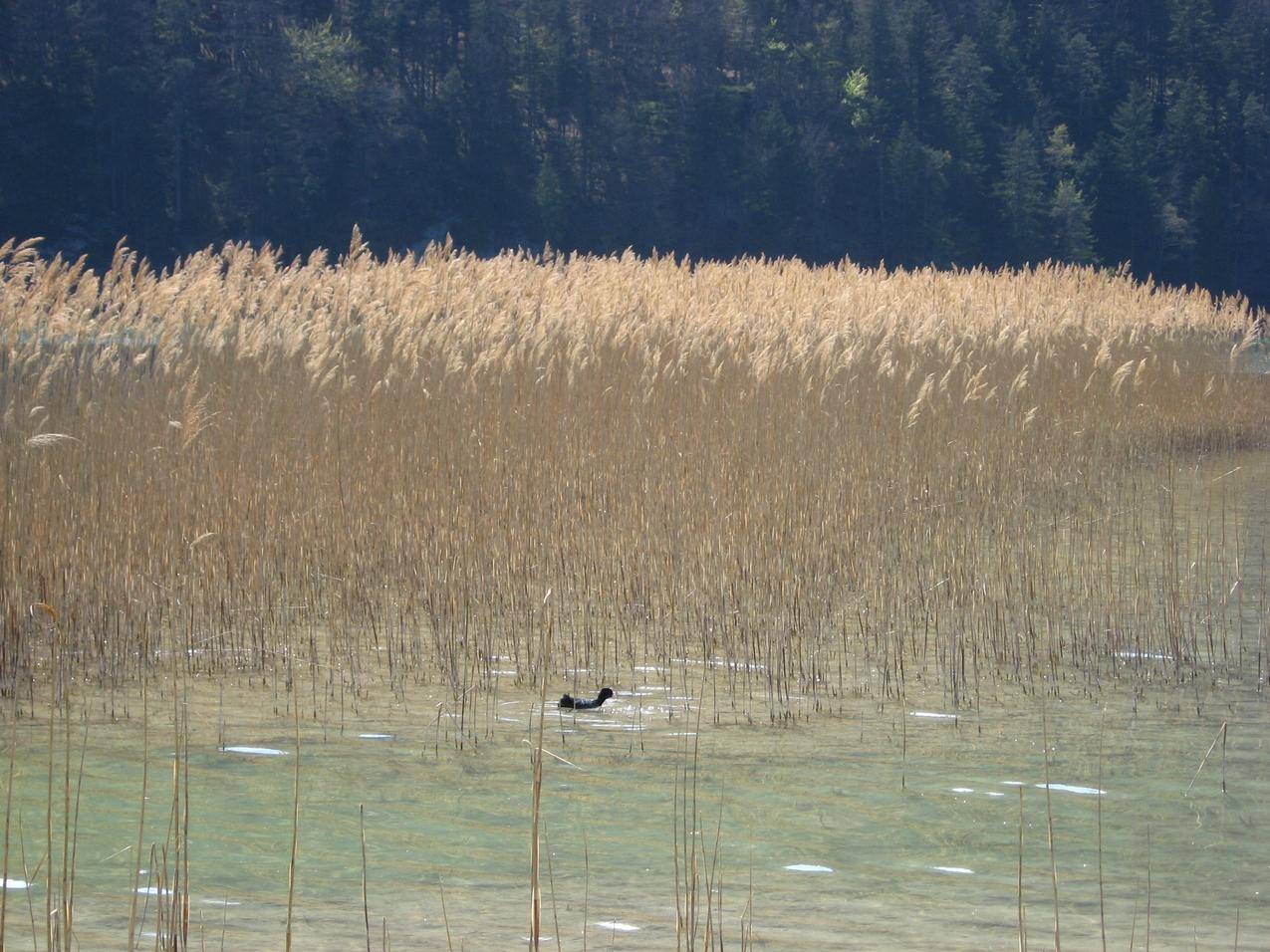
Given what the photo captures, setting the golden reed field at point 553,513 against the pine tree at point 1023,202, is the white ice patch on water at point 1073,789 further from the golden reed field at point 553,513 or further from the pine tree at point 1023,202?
the pine tree at point 1023,202

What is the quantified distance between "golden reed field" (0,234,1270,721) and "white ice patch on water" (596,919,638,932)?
69.5 inches

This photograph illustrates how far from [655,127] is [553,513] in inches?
1353

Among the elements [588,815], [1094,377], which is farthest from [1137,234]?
[588,815]

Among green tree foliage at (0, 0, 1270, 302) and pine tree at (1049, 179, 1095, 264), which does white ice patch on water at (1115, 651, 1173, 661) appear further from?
pine tree at (1049, 179, 1095, 264)

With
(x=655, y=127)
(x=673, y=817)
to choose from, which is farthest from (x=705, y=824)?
(x=655, y=127)

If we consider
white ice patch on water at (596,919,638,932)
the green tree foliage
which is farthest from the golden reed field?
the green tree foliage

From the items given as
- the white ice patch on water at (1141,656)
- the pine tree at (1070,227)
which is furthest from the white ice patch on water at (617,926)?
the pine tree at (1070,227)

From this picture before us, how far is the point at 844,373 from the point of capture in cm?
970

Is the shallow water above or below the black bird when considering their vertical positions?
below

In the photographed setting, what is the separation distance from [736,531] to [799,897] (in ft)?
10.4

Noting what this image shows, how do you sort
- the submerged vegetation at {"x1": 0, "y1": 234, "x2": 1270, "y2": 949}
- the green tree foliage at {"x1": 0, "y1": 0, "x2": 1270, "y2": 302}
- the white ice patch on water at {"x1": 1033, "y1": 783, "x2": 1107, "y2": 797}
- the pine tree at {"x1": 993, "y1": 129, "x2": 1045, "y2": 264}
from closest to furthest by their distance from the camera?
the white ice patch on water at {"x1": 1033, "y1": 783, "x2": 1107, "y2": 797} < the submerged vegetation at {"x1": 0, "y1": 234, "x2": 1270, "y2": 949} < the green tree foliage at {"x1": 0, "y1": 0, "x2": 1270, "y2": 302} < the pine tree at {"x1": 993, "y1": 129, "x2": 1045, "y2": 264}

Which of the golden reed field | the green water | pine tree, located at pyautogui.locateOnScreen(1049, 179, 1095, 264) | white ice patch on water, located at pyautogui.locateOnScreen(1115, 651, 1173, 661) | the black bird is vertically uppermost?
pine tree, located at pyautogui.locateOnScreen(1049, 179, 1095, 264)

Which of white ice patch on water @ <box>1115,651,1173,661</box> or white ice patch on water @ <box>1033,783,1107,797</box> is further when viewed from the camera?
white ice patch on water @ <box>1115,651,1173,661</box>

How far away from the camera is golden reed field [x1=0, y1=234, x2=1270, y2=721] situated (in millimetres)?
Result: 5555
